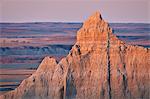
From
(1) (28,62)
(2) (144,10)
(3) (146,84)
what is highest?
(2) (144,10)

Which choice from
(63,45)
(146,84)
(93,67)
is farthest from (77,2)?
(146,84)

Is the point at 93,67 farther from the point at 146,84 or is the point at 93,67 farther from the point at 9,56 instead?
the point at 9,56

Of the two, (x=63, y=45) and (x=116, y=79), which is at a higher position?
(x=63, y=45)

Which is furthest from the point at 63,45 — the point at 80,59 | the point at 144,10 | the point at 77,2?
the point at 144,10

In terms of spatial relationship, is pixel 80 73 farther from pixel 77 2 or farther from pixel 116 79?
pixel 77 2

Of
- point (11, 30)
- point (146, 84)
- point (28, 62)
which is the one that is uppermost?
point (11, 30)

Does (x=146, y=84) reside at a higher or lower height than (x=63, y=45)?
lower

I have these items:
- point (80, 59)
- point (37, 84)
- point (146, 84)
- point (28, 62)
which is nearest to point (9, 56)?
point (28, 62)
